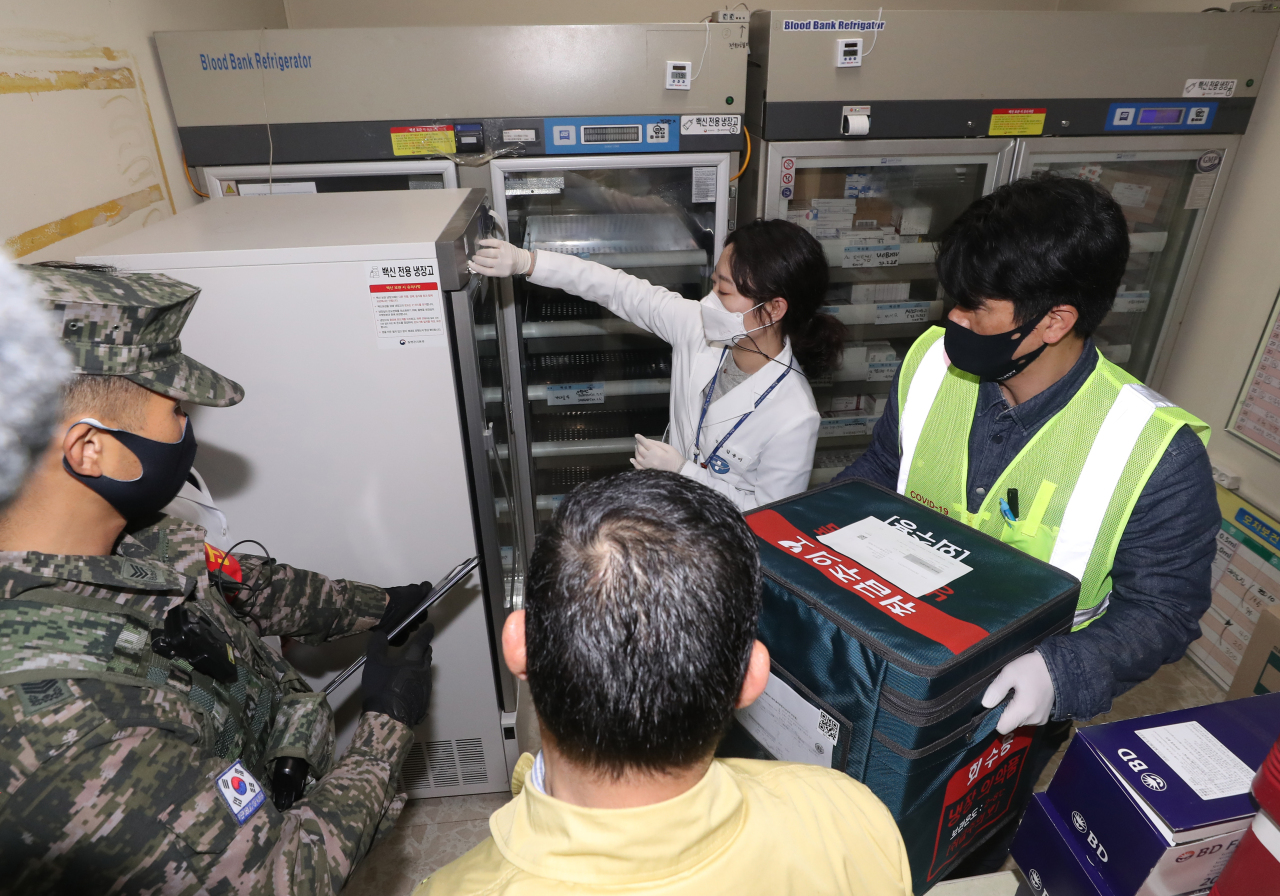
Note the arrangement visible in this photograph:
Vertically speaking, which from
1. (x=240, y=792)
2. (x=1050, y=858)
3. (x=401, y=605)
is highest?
(x=240, y=792)

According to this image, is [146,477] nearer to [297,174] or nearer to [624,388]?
[297,174]

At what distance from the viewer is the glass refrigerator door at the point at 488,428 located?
1541 mm

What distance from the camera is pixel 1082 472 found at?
1.14 metres

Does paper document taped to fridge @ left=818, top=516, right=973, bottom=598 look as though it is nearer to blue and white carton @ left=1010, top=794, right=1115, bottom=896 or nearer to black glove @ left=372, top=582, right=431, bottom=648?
blue and white carton @ left=1010, top=794, right=1115, bottom=896

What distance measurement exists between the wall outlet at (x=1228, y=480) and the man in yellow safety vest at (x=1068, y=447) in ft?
6.22

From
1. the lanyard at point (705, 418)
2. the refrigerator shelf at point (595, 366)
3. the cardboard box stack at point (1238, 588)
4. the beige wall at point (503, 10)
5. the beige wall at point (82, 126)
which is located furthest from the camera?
the beige wall at point (503, 10)

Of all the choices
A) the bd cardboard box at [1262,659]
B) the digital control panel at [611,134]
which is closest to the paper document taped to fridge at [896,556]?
the digital control panel at [611,134]

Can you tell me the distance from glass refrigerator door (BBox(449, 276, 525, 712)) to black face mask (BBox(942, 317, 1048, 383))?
1.03 metres

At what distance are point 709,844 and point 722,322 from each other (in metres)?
1.52

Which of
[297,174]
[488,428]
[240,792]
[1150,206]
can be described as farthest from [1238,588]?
[297,174]

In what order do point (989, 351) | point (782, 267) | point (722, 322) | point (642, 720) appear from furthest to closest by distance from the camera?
point (722, 322)
point (782, 267)
point (989, 351)
point (642, 720)

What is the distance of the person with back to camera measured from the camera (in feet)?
1.88

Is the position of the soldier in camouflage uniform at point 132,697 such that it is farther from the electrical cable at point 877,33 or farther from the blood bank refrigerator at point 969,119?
the electrical cable at point 877,33

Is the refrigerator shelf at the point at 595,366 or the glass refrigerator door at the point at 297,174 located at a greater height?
the glass refrigerator door at the point at 297,174
